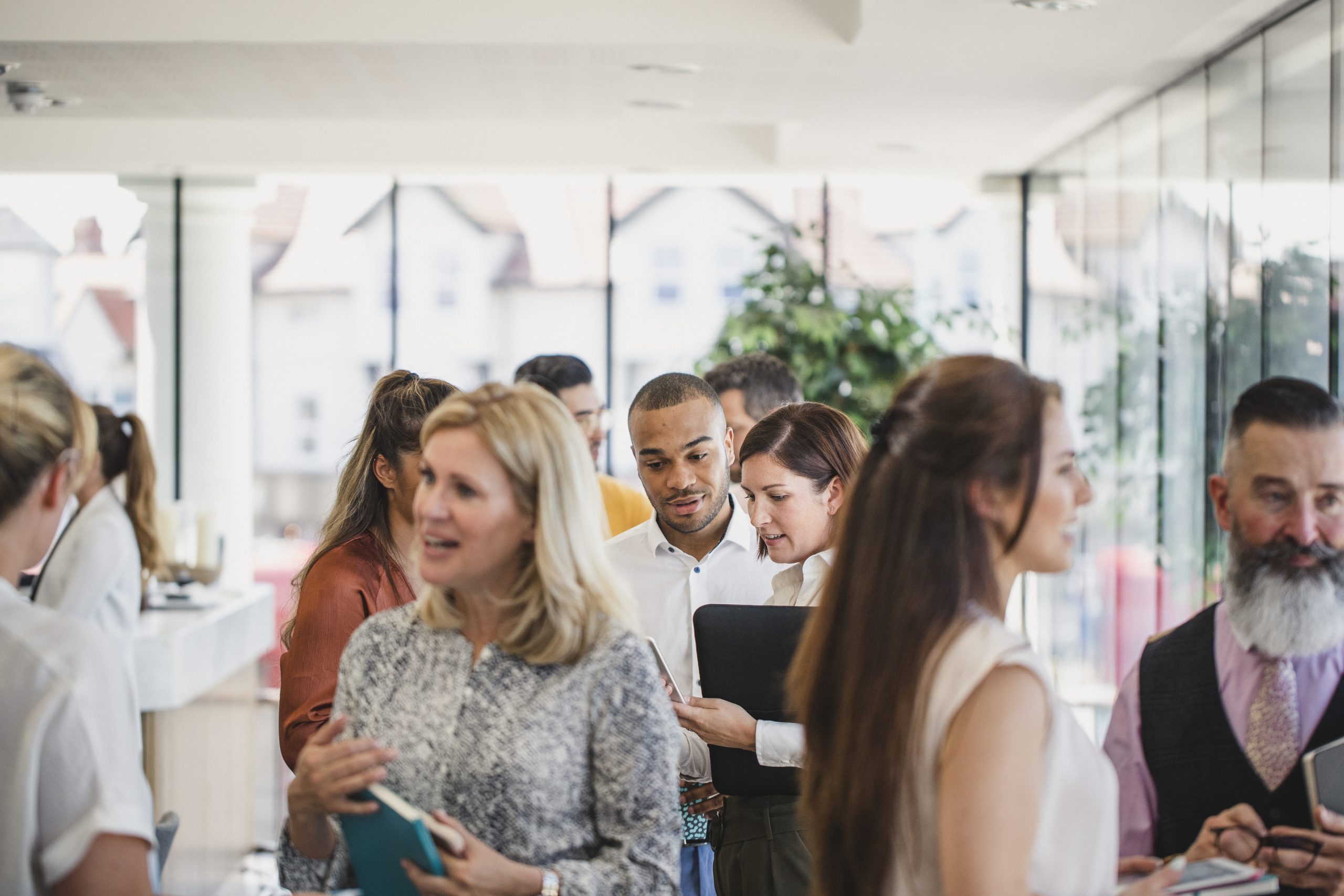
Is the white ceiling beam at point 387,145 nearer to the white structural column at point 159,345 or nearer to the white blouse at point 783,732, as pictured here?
the white structural column at point 159,345

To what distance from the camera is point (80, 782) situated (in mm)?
1398

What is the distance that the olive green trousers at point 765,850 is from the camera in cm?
227

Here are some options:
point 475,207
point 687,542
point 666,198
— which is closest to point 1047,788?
point 687,542

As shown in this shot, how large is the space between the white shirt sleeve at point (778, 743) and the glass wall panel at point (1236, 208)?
2.55 meters

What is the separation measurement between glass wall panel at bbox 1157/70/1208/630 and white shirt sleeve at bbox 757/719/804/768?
2.91 metres

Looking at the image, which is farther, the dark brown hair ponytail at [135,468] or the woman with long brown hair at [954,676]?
the dark brown hair ponytail at [135,468]

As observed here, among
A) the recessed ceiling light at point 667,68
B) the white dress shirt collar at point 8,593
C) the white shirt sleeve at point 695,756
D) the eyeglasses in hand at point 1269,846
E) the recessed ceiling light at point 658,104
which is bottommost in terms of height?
the white shirt sleeve at point 695,756

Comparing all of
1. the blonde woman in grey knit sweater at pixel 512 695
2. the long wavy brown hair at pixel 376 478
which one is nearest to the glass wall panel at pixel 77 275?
the long wavy brown hair at pixel 376 478

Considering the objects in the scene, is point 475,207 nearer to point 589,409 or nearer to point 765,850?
point 589,409

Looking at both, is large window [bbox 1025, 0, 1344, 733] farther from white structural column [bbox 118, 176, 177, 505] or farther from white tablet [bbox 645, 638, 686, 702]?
white structural column [bbox 118, 176, 177, 505]

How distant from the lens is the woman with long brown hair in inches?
50.4

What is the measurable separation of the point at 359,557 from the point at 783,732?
0.86 metres

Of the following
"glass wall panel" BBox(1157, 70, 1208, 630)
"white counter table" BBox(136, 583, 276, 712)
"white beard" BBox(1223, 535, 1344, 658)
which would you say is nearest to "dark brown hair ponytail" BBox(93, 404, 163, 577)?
"white counter table" BBox(136, 583, 276, 712)

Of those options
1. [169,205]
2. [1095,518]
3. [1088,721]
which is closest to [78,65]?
[169,205]
